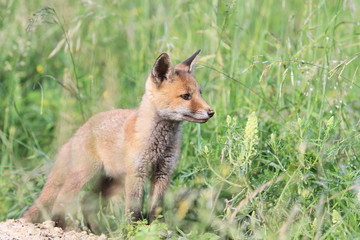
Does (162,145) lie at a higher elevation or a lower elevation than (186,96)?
lower

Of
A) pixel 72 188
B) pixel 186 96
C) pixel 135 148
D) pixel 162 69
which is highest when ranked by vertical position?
pixel 162 69

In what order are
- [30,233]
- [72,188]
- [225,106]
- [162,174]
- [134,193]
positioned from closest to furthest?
1. [30,233]
2. [134,193]
3. [162,174]
4. [72,188]
5. [225,106]

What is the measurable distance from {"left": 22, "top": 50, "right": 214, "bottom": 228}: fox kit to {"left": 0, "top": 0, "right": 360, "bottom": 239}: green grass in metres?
0.27

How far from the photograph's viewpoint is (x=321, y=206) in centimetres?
406

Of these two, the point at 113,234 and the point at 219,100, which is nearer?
the point at 113,234

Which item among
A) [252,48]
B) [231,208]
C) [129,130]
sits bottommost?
[231,208]

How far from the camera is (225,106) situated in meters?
5.89

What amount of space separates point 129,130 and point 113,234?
3.16ft

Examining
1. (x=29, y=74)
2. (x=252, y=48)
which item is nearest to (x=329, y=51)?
(x=252, y=48)

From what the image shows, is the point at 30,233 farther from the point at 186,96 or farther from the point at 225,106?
the point at 225,106

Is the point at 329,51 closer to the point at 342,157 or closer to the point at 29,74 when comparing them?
the point at 342,157

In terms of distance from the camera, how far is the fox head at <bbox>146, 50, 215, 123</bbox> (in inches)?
186

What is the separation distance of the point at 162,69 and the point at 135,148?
700 millimetres

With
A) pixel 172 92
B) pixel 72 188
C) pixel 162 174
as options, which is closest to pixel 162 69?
pixel 172 92
